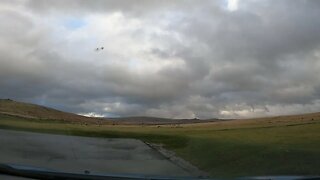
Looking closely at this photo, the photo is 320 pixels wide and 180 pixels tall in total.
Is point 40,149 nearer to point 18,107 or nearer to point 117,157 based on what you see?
point 117,157

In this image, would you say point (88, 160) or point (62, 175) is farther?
point (88, 160)

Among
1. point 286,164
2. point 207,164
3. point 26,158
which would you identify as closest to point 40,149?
point 26,158

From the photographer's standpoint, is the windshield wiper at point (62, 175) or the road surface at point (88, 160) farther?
the road surface at point (88, 160)

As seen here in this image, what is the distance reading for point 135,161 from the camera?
886 inches

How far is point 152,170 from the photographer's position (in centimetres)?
1853

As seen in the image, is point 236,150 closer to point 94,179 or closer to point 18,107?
point 94,179

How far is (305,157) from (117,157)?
8.24 meters

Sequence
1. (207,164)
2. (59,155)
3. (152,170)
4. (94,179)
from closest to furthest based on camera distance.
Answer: (94,179) → (152,170) → (207,164) → (59,155)

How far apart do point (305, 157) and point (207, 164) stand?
374 cm

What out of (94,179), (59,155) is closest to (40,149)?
(59,155)

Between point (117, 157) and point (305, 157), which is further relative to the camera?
point (117, 157)

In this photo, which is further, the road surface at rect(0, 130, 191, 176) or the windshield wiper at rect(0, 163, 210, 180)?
the road surface at rect(0, 130, 191, 176)

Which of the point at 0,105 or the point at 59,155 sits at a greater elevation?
the point at 0,105

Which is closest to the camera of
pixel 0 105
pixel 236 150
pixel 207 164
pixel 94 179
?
pixel 94 179
